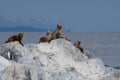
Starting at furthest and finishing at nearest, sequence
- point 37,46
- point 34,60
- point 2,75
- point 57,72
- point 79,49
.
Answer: point 79,49 < point 37,46 < point 34,60 < point 57,72 < point 2,75

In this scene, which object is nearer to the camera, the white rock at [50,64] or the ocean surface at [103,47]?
the white rock at [50,64]

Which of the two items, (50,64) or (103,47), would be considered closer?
(50,64)

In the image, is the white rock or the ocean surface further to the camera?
the ocean surface

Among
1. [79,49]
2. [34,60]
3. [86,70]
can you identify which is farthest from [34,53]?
[79,49]

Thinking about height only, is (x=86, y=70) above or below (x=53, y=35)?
below

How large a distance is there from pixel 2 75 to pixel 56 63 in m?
3.82

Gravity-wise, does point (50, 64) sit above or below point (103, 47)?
above

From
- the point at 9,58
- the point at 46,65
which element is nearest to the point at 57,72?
the point at 46,65

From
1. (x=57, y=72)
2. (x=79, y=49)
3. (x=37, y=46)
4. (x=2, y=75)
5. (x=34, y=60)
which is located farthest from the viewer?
(x=79, y=49)

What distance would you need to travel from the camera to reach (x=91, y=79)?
54.7ft

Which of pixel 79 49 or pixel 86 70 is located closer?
pixel 86 70

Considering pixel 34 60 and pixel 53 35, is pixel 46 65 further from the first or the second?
pixel 53 35

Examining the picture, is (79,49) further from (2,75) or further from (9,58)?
(2,75)

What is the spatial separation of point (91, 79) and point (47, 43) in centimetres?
379
